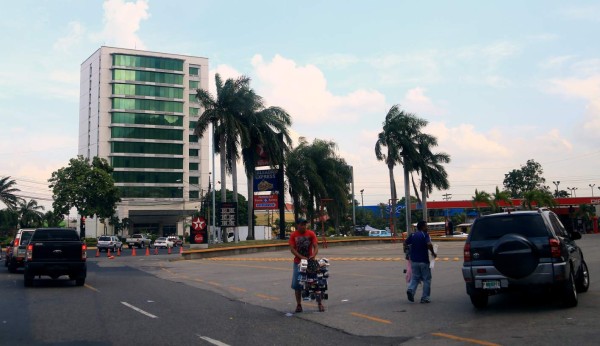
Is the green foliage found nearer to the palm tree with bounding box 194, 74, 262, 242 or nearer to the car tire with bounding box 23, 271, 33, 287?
the palm tree with bounding box 194, 74, 262, 242

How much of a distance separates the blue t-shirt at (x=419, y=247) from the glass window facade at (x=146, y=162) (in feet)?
310

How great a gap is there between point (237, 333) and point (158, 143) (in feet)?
321

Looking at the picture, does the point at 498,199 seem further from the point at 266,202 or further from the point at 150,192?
the point at 150,192

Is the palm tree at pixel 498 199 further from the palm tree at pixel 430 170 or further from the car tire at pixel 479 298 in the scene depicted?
the car tire at pixel 479 298

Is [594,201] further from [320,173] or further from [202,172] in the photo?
[202,172]

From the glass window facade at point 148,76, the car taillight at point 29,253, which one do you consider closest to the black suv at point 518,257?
the car taillight at point 29,253

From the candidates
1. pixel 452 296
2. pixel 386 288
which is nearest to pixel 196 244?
pixel 386 288

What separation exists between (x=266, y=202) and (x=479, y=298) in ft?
114

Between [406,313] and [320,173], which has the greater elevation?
[320,173]

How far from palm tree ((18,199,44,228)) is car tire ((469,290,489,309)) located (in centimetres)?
9186

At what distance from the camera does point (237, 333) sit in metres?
9.38

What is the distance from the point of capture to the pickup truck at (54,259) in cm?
1729

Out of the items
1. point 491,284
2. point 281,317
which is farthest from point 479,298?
point 281,317

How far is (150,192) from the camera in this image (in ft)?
335
